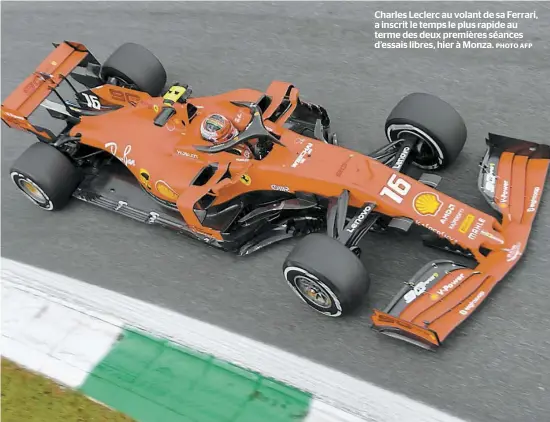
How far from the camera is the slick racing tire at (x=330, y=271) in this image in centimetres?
519

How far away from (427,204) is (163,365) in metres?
2.57

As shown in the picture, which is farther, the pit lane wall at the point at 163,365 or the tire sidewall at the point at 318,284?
the pit lane wall at the point at 163,365

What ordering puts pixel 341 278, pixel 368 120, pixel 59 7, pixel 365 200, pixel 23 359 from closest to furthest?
pixel 341 278, pixel 365 200, pixel 23 359, pixel 368 120, pixel 59 7

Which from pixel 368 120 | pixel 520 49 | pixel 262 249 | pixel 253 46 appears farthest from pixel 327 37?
pixel 262 249

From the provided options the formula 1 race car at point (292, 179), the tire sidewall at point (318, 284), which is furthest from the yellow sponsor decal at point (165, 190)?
the tire sidewall at point (318, 284)

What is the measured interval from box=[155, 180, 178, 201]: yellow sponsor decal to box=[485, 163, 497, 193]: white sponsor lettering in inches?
108

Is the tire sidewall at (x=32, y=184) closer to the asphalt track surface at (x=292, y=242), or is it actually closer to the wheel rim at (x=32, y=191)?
the wheel rim at (x=32, y=191)

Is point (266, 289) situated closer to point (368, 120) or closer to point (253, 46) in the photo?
point (368, 120)

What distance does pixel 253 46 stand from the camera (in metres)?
8.34

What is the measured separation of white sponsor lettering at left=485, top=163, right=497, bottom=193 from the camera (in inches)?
232

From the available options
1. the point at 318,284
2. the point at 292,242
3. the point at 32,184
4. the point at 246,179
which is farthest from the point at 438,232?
the point at 32,184

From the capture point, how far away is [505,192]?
230 inches

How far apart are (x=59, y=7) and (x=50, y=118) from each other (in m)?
2.23

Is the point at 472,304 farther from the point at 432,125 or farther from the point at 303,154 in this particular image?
the point at 303,154
